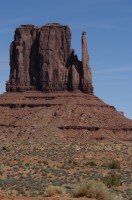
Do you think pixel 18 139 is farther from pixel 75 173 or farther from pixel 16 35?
pixel 75 173

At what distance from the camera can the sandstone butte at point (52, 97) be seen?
8818 cm

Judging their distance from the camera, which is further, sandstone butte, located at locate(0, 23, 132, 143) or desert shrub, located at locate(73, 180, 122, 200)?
sandstone butte, located at locate(0, 23, 132, 143)

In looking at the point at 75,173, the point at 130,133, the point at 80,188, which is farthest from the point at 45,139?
the point at 80,188

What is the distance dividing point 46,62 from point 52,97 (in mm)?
8345

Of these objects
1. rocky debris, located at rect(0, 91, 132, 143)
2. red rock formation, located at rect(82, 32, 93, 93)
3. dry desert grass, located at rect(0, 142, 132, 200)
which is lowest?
dry desert grass, located at rect(0, 142, 132, 200)

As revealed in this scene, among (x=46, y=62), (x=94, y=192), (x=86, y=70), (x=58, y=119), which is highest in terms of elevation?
(x=46, y=62)

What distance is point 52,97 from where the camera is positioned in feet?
321

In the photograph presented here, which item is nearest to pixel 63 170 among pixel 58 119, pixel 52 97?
pixel 58 119

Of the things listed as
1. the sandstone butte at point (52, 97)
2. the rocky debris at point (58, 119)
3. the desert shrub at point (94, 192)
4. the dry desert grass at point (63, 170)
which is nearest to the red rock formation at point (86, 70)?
the sandstone butte at point (52, 97)

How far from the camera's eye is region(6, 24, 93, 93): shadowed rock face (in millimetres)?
101625

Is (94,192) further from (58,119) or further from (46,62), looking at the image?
(46,62)

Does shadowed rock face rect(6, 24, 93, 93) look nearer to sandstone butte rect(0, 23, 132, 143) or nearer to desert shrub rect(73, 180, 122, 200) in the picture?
sandstone butte rect(0, 23, 132, 143)

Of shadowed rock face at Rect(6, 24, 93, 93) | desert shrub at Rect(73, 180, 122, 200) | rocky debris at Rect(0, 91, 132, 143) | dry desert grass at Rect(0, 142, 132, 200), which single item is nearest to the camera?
desert shrub at Rect(73, 180, 122, 200)

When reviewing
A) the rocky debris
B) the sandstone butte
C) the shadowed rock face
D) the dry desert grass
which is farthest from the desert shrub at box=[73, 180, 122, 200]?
the shadowed rock face
